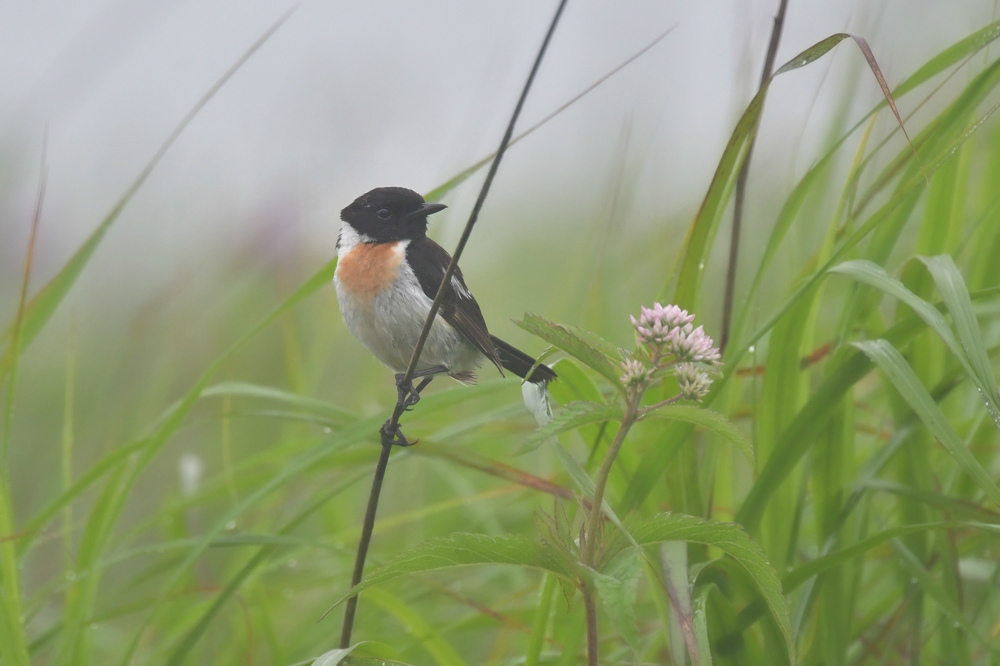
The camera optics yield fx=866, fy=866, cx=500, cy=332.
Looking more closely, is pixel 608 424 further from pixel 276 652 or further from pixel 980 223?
Answer: pixel 980 223

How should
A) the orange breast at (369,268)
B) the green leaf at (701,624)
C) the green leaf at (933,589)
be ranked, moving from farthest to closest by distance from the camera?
the orange breast at (369,268)
the green leaf at (933,589)
the green leaf at (701,624)

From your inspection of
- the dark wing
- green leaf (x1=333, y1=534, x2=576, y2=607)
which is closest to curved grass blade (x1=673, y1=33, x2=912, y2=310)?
the dark wing

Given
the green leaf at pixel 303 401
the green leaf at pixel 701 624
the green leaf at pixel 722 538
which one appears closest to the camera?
the green leaf at pixel 722 538

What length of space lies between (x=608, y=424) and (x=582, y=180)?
351 cm

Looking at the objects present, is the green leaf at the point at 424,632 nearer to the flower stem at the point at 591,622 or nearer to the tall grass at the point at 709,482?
the tall grass at the point at 709,482

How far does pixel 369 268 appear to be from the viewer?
2611mm

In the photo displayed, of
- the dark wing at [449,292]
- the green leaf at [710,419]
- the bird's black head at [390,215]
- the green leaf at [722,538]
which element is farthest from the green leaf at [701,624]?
the bird's black head at [390,215]

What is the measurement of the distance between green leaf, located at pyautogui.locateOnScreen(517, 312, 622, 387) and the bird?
1121mm

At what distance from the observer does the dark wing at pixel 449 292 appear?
245 centimetres

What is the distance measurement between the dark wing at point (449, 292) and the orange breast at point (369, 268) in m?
0.06

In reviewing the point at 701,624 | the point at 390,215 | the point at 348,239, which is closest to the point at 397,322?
the point at 390,215

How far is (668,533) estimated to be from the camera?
1326 mm

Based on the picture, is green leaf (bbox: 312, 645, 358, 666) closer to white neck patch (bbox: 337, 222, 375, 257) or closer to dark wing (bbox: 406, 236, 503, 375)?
dark wing (bbox: 406, 236, 503, 375)

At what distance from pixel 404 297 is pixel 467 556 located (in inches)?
51.0
